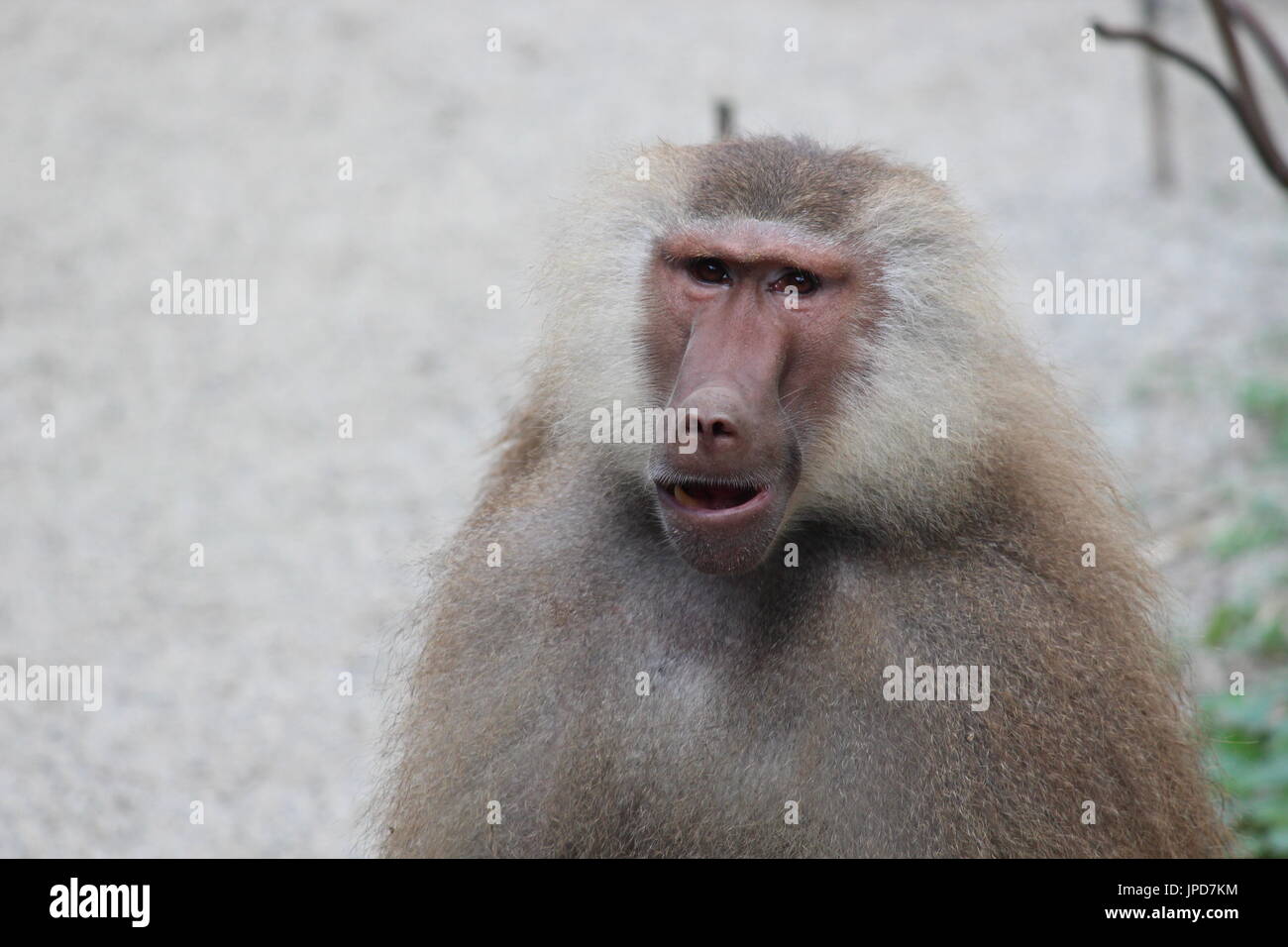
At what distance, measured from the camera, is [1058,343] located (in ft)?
24.9

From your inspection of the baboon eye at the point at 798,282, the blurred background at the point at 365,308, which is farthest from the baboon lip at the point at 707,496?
the blurred background at the point at 365,308

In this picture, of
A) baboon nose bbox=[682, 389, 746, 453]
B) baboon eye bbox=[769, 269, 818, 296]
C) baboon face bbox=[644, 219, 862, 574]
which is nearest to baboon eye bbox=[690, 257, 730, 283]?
baboon face bbox=[644, 219, 862, 574]

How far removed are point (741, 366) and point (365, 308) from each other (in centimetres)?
539

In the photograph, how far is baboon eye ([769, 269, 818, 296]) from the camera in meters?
2.77

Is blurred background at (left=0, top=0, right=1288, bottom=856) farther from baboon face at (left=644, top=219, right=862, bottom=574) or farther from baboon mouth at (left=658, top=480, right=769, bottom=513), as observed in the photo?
baboon mouth at (left=658, top=480, right=769, bottom=513)

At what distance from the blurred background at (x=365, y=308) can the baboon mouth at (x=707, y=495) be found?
0.77m

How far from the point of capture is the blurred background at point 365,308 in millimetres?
5094

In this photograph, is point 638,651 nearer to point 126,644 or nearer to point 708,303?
point 708,303

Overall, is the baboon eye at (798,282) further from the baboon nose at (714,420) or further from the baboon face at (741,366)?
the baboon nose at (714,420)

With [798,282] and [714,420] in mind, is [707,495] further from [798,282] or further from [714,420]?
[798,282]

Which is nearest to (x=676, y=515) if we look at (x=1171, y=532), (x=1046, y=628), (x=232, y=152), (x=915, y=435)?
(x=915, y=435)

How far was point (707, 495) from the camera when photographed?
2.66 m

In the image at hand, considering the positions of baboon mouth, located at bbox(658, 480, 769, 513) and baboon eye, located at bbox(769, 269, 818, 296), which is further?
baboon eye, located at bbox(769, 269, 818, 296)
